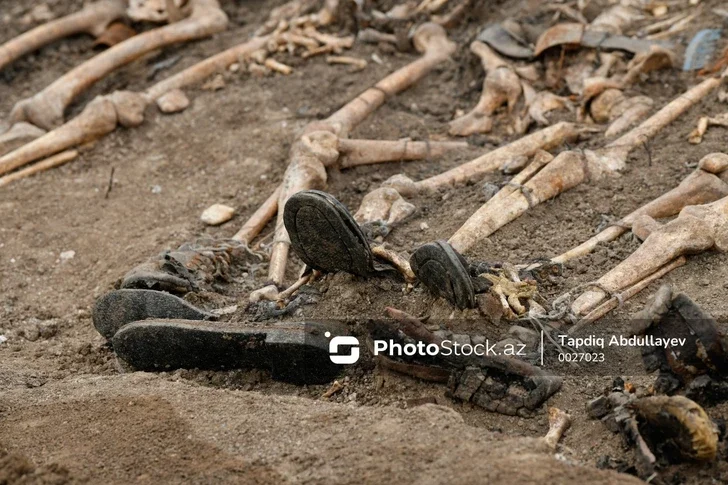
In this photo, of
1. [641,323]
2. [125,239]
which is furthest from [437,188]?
[641,323]

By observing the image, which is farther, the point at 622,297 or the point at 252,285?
the point at 252,285

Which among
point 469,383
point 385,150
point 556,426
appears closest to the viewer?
point 556,426

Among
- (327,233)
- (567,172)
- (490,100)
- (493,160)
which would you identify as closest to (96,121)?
(490,100)

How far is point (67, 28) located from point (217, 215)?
3.74 m

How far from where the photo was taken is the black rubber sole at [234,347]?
4.17m

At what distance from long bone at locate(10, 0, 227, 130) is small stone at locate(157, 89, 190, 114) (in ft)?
2.55

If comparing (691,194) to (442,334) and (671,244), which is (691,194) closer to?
(671,244)

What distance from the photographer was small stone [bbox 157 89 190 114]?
7520 millimetres

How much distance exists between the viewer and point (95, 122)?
716 cm

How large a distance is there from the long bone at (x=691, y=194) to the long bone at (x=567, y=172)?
1.60 feet

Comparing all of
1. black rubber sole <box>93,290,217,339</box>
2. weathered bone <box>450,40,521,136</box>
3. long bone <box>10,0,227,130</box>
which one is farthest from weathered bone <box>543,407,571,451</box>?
long bone <box>10,0,227,130</box>

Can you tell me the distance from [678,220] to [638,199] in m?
0.74

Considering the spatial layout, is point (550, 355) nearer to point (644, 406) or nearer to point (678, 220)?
point (644, 406)

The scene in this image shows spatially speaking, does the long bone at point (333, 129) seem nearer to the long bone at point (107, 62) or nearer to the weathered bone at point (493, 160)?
the weathered bone at point (493, 160)
